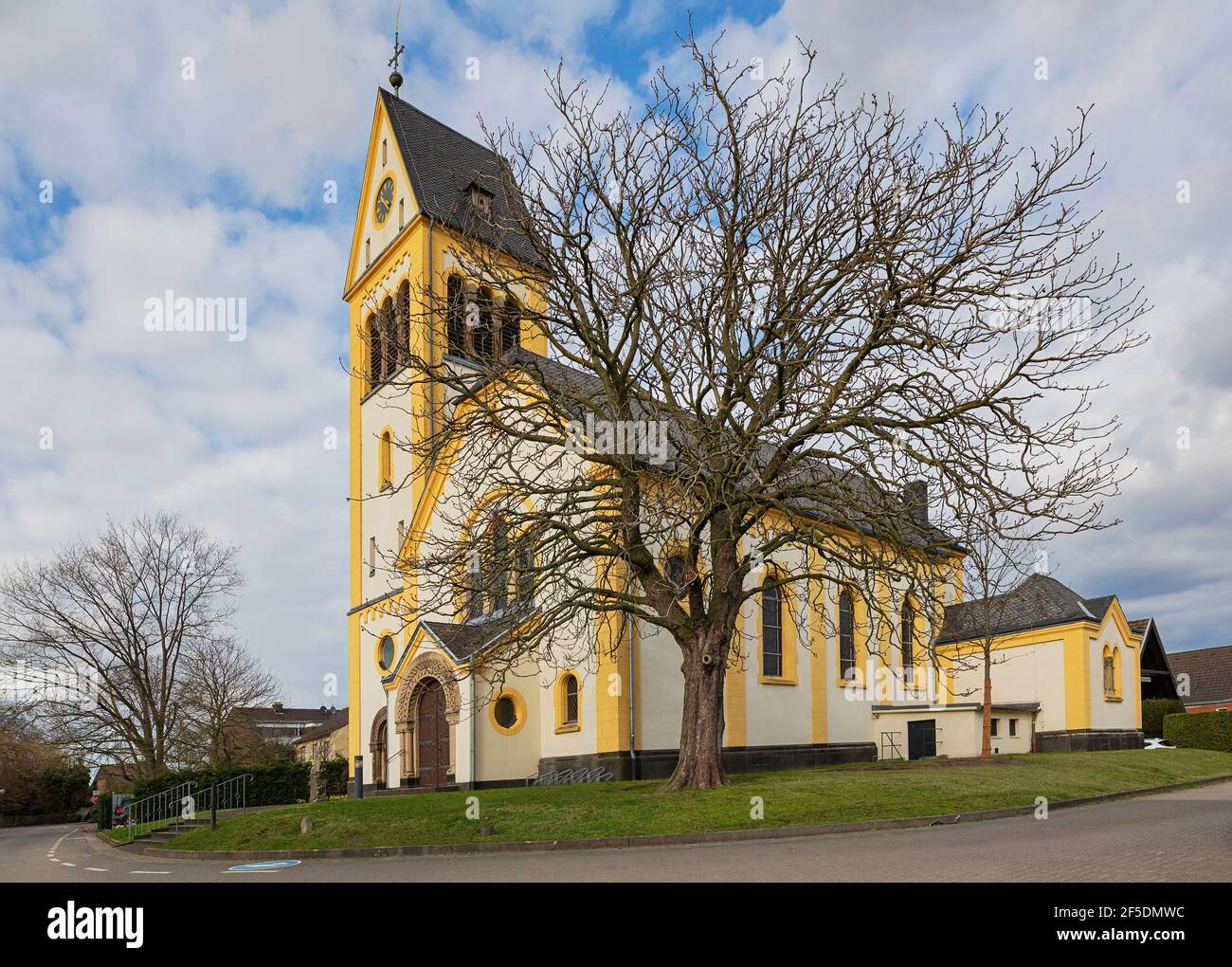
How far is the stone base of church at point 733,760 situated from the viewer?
2420 centimetres

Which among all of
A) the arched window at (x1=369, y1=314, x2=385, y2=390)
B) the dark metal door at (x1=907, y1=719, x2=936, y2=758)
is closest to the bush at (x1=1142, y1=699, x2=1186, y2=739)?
the dark metal door at (x1=907, y1=719, x2=936, y2=758)

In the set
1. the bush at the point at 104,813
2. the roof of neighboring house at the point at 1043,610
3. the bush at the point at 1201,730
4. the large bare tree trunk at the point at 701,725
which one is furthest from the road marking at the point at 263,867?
the bush at the point at 1201,730

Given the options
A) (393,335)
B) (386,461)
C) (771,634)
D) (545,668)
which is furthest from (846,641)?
(393,335)

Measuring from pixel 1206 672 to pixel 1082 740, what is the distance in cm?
3176

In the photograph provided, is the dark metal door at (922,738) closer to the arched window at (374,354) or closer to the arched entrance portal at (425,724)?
the arched entrance portal at (425,724)

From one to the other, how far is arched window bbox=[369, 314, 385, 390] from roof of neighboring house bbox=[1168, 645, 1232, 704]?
52121mm

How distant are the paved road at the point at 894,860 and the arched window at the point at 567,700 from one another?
36.7 ft

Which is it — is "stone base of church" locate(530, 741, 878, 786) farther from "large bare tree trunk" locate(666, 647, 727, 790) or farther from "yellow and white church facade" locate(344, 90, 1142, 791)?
"large bare tree trunk" locate(666, 647, 727, 790)

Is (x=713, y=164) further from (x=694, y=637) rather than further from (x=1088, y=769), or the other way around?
(x=1088, y=769)

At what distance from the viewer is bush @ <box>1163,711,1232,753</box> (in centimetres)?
4225

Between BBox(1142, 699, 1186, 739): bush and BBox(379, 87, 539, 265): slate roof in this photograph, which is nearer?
BBox(379, 87, 539, 265): slate roof

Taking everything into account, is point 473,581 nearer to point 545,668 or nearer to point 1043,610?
point 545,668

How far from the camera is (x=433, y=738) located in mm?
27750

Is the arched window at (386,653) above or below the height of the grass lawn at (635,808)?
above
